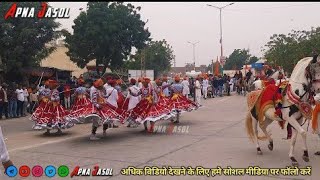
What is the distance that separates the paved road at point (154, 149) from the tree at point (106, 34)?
20137 mm

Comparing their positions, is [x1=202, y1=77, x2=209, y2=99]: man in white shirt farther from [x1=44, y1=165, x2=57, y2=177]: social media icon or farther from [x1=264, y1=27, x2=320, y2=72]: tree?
[x1=44, y1=165, x2=57, y2=177]: social media icon

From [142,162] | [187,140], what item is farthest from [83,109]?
[142,162]

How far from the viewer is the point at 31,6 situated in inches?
997

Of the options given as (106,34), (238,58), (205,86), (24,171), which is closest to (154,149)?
(24,171)

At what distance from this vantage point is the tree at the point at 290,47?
43031mm

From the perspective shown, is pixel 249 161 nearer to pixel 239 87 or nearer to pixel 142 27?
pixel 239 87

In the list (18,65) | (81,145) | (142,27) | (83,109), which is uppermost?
(142,27)

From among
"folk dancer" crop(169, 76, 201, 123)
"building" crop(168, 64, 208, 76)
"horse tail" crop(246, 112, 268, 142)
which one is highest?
"building" crop(168, 64, 208, 76)

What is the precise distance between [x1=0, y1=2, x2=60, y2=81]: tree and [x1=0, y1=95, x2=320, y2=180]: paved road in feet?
32.1

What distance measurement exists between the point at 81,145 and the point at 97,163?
2.86 m

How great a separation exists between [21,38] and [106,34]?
11120 mm

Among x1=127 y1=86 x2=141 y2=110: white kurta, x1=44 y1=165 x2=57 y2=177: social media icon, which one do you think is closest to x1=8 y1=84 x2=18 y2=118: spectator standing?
x1=127 y1=86 x2=141 y2=110: white kurta

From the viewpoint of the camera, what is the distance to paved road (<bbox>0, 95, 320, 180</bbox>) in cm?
915

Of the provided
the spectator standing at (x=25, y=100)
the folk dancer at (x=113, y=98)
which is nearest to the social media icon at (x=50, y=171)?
the folk dancer at (x=113, y=98)
